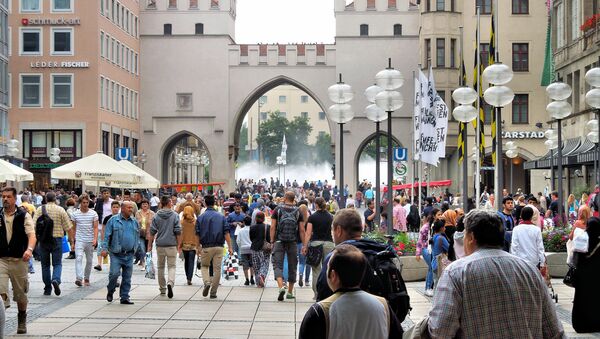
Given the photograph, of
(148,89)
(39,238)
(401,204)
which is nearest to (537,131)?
(148,89)

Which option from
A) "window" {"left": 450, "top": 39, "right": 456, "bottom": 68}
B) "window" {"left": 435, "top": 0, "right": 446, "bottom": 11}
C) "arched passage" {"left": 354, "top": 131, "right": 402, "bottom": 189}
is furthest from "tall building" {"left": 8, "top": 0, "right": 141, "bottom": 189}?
"arched passage" {"left": 354, "top": 131, "right": 402, "bottom": 189}

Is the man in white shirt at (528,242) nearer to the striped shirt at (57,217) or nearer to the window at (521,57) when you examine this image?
the striped shirt at (57,217)

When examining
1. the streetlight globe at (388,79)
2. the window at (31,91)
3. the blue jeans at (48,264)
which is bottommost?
the blue jeans at (48,264)

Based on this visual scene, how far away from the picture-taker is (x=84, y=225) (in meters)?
20.6

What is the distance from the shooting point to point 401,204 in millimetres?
32969

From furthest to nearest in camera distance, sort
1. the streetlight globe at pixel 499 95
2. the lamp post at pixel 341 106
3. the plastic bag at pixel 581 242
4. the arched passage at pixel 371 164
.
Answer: the arched passage at pixel 371 164 → the lamp post at pixel 341 106 → the streetlight globe at pixel 499 95 → the plastic bag at pixel 581 242

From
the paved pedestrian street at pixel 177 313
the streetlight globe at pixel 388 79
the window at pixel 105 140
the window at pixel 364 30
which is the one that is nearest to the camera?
the paved pedestrian street at pixel 177 313

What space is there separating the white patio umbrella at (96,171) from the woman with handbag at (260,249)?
427 inches

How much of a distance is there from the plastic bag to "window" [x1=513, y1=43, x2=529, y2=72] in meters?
51.2

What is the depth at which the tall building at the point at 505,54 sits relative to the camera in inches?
2452

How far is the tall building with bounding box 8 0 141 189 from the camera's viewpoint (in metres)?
62.4

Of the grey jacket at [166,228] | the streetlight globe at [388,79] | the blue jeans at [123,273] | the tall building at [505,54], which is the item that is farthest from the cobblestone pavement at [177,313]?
the tall building at [505,54]

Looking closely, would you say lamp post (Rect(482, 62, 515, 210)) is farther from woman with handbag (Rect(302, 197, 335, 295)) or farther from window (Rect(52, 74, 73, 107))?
window (Rect(52, 74, 73, 107))

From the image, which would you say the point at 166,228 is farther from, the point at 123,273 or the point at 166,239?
the point at 123,273
